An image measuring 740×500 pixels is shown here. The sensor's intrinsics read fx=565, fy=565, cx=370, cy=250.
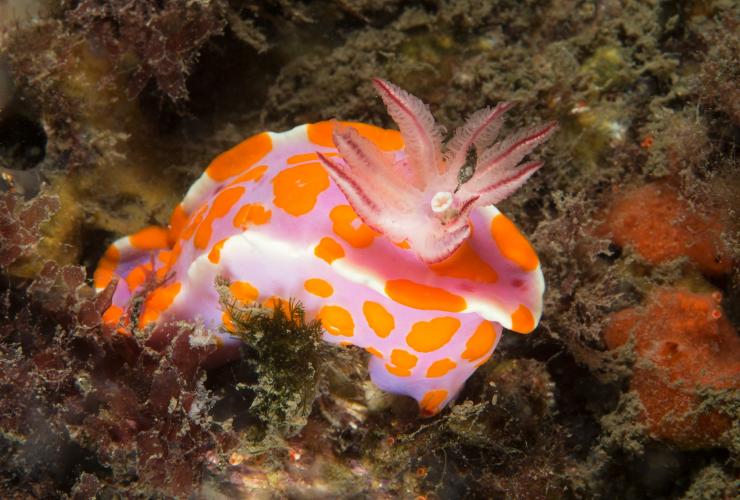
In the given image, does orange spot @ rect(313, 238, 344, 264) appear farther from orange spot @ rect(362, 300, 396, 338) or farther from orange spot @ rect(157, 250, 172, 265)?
orange spot @ rect(157, 250, 172, 265)

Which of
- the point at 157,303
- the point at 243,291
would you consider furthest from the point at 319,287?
the point at 157,303

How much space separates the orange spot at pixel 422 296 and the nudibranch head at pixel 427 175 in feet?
0.56

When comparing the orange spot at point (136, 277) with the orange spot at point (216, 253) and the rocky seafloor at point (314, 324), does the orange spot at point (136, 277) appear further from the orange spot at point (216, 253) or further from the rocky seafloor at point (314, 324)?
the orange spot at point (216, 253)

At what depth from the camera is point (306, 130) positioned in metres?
3.27

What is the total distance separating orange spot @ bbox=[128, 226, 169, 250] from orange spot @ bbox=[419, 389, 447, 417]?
198 centimetres

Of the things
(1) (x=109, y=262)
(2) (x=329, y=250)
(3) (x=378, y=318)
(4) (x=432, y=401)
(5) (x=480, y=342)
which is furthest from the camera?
(1) (x=109, y=262)

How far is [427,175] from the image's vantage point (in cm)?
234

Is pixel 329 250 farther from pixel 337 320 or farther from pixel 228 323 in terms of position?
pixel 228 323

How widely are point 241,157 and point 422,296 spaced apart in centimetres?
159

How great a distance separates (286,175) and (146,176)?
1338 mm

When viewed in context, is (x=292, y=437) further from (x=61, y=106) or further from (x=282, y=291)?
(x=61, y=106)

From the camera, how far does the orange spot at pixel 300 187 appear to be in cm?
276

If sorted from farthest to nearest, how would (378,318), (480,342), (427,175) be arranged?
(480,342)
(378,318)
(427,175)

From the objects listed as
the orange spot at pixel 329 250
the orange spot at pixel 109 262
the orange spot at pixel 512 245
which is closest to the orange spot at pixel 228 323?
the orange spot at pixel 329 250
